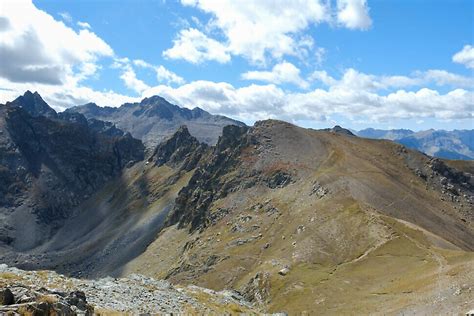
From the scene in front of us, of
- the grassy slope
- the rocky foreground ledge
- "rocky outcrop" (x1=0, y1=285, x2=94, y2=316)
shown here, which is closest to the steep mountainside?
the grassy slope

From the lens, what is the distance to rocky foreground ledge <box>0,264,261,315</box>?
26.8 meters

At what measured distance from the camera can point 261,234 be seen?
133m

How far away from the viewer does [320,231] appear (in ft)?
370

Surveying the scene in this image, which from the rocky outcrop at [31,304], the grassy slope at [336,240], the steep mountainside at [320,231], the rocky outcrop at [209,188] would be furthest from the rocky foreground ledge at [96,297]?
the rocky outcrop at [209,188]

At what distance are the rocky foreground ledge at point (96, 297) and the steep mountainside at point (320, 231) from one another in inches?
943

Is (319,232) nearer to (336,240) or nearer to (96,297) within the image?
(336,240)

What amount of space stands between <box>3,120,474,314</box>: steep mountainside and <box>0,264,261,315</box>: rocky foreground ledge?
78.6ft

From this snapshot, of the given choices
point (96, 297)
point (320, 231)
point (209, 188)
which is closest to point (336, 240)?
point (320, 231)

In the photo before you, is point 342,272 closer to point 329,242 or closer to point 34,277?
point 329,242

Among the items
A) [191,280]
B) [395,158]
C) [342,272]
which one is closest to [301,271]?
[342,272]

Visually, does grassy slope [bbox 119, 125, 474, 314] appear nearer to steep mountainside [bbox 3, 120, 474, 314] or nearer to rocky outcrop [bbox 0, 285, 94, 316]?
steep mountainside [bbox 3, 120, 474, 314]

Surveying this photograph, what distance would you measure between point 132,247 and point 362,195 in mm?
113953

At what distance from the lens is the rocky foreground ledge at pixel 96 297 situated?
26812 millimetres

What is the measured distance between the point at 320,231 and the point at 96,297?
252 ft
